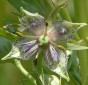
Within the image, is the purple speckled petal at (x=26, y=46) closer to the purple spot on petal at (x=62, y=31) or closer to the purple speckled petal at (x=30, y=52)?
the purple speckled petal at (x=30, y=52)

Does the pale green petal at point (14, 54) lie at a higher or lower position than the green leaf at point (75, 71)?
higher

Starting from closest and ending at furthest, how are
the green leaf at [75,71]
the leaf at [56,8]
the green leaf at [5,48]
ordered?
1. the leaf at [56,8]
2. the green leaf at [5,48]
3. the green leaf at [75,71]

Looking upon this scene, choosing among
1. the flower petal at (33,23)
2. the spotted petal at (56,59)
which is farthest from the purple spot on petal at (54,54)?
the flower petal at (33,23)

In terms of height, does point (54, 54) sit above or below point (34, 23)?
below

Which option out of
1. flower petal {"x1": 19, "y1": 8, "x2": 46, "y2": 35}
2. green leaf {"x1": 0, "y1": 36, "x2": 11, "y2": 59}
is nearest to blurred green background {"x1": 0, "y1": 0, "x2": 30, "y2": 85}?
green leaf {"x1": 0, "y1": 36, "x2": 11, "y2": 59}

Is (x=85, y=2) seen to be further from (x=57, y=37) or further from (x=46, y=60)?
(x=46, y=60)

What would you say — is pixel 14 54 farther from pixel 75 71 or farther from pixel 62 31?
pixel 75 71

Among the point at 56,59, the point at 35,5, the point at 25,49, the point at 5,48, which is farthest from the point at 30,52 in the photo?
→ the point at 35,5

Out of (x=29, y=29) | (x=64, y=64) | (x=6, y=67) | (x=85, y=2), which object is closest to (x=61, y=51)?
(x=64, y=64)
